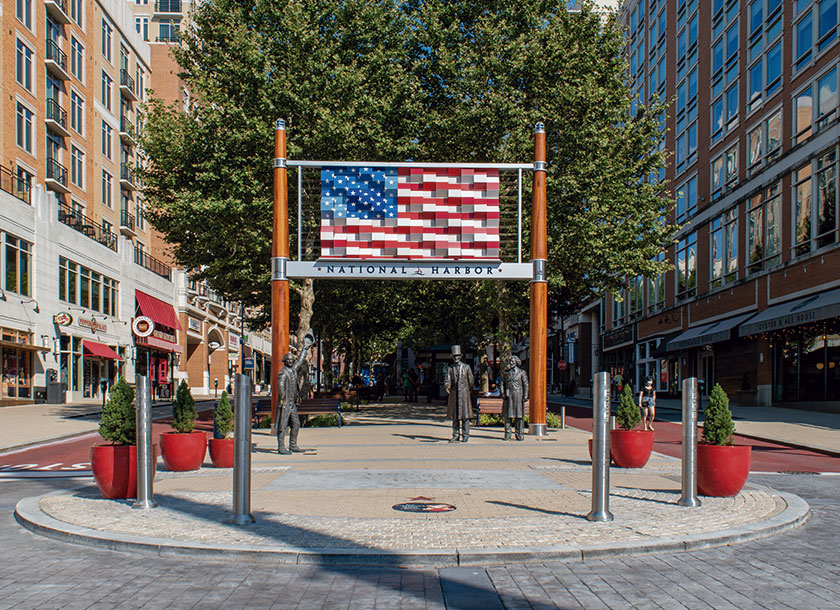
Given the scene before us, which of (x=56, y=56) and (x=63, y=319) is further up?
(x=56, y=56)

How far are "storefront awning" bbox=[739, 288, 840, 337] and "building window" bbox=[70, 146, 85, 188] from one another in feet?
113

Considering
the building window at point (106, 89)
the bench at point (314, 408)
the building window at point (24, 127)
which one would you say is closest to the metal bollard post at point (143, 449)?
the bench at point (314, 408)

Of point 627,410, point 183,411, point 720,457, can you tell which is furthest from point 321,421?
point 720,457

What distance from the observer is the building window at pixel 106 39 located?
4768 centimetres

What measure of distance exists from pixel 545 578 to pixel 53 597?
136 inches

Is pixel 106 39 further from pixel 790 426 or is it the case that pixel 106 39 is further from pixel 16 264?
pixel 790 426

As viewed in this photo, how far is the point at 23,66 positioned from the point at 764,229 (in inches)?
1332

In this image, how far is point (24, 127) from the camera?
36.5 m

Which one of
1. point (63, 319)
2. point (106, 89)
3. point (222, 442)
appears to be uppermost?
point (106, 89)

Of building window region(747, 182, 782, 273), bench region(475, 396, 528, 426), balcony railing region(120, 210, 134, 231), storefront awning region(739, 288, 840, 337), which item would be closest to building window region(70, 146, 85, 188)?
balcony railing region(120, 210, 134, 231)

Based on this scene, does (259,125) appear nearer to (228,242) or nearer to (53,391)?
(228,242)

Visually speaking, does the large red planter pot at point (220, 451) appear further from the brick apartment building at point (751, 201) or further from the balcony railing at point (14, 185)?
the balcony railing at point (14, 185)

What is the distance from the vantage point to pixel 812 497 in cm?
985

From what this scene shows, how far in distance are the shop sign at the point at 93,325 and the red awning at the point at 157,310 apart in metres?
5.88
